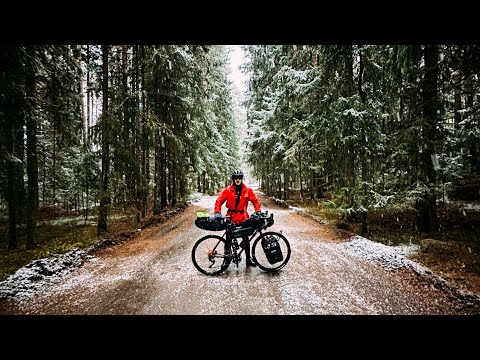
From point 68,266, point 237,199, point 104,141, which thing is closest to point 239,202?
point 237,199

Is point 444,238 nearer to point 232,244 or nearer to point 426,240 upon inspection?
point 426,240

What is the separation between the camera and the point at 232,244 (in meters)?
5.52

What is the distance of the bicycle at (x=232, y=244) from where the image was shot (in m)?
5.31

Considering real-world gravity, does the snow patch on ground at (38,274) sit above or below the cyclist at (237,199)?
below

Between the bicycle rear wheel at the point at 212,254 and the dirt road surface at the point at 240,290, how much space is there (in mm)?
175

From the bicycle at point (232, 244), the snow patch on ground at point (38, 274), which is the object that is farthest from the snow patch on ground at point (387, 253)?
the snow patch on ground at point (38, 274)

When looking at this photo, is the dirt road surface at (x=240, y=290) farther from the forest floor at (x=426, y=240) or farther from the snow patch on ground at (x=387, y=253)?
the forest floor at (x=426, y=240)

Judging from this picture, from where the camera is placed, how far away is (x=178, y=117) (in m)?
14.1

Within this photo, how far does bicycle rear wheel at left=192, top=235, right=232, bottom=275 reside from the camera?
539cm

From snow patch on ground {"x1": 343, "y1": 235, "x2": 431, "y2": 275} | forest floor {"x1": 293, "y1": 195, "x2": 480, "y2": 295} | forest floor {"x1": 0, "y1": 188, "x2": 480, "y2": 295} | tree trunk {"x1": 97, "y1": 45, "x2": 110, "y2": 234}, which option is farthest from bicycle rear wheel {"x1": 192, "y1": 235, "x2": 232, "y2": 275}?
tree trunk {"x1": 97, "y1": 45, "x2": 110, "y2": 234}

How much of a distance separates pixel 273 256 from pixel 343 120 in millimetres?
5239
